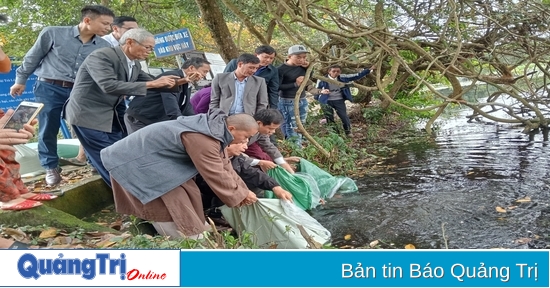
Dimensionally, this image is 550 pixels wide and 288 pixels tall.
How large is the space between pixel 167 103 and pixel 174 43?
6.73 feet

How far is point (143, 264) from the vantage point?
8.46ft

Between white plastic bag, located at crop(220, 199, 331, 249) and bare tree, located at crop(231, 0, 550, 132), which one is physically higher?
bare tree, located at crop(231, 0, 550, 132)

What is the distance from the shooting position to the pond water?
4.05 metres

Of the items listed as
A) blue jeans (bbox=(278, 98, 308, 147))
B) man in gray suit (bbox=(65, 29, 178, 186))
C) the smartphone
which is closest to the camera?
the smartphone

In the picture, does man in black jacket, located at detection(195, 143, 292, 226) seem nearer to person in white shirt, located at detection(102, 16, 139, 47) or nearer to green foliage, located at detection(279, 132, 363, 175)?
person in white shirt, located at detection(102, 16, 139, 47)

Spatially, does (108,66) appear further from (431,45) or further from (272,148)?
(431,45)

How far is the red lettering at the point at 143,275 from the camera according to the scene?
253 cm

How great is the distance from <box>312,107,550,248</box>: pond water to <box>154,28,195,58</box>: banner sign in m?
2.78

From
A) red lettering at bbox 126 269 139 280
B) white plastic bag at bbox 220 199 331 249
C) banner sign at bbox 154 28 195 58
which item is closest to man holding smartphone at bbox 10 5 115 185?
white plastic bag at bbox 220 199 331 249

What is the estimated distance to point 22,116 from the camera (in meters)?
2.93

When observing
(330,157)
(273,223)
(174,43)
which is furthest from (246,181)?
(174,43)

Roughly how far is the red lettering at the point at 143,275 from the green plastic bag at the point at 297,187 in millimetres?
2204

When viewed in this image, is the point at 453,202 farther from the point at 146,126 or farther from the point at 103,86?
the point at 103,86

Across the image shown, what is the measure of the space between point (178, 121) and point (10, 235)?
1309 mm
